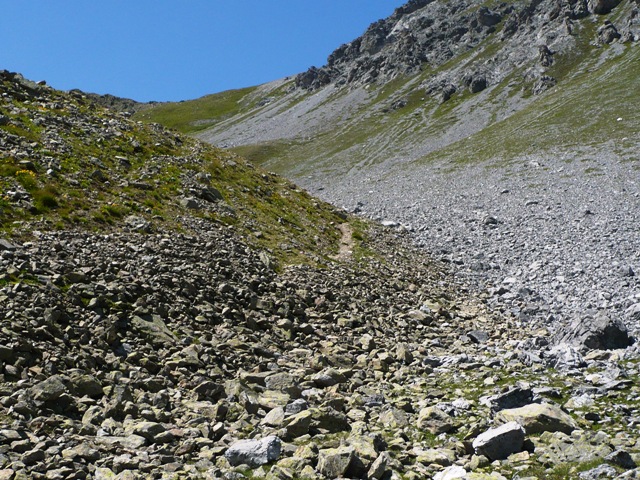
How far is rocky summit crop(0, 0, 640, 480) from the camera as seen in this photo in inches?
429

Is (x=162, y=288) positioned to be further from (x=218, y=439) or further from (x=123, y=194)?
(x=123, y=194)

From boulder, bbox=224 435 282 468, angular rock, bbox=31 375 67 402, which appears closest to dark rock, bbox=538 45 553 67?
boulder, bbox=224 435 282 468

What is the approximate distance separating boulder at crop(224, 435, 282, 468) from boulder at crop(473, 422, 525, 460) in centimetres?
438

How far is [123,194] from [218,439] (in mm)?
18275

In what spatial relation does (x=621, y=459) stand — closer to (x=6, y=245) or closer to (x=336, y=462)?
(x=336, y=462)

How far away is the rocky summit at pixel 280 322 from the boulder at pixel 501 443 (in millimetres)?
43

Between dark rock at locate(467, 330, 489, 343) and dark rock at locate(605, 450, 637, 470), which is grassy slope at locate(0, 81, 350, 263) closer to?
dark rock at locate(467, 330, 489, 343)

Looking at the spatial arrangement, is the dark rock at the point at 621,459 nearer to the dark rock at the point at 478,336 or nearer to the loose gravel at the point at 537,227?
the loose gravel at the point at 537,227

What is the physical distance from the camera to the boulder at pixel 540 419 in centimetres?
1142

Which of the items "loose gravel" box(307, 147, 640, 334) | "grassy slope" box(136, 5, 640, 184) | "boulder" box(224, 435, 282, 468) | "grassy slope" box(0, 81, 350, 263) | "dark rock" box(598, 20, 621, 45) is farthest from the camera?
"dark rock" box(598, 20, 621, 45)

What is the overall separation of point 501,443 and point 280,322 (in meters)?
10.2

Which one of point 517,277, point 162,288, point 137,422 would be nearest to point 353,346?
point 162,288

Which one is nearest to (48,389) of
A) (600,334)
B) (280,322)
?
(280,322)

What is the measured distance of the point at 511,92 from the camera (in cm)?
14712
